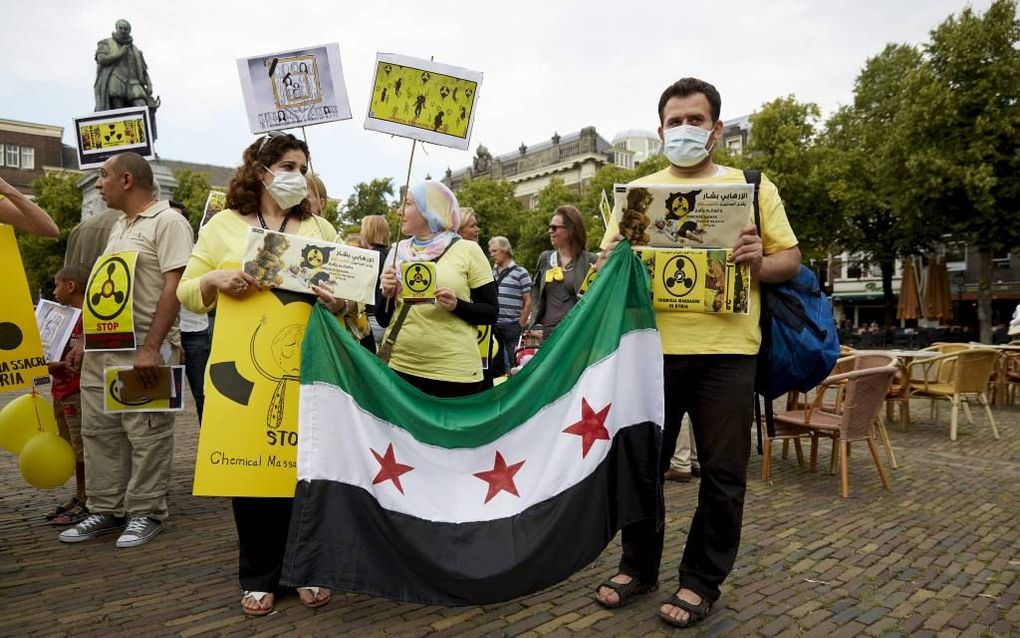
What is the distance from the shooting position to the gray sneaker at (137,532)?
4.08 metres

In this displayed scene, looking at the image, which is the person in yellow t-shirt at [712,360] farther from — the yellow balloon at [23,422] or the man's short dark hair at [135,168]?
the yellow balloon at [23,422]

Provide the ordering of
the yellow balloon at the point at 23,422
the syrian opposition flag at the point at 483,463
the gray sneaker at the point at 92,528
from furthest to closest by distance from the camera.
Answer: the yellow balloon at the point at 23,422 < the gray sneaker at the point at 92,528 < the syrian opposition flag at the point at 483,463

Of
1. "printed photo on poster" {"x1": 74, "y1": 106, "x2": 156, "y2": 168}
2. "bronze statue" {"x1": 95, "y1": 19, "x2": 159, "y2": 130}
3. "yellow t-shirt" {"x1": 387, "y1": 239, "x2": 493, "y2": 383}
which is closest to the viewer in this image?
"yellow t-shirt" {"x1": 387, "y1": 239, "x2": 493, "y2": 383}

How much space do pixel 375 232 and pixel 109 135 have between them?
2389 mm

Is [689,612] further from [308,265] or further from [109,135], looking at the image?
[109,135]

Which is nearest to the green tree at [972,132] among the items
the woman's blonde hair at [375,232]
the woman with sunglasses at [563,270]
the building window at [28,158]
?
the woman with sunglasses at [563,270]

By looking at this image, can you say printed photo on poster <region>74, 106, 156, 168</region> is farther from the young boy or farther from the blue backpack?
the blue backpack

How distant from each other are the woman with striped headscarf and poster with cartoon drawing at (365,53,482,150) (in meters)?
0.34

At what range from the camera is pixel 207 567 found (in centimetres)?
375

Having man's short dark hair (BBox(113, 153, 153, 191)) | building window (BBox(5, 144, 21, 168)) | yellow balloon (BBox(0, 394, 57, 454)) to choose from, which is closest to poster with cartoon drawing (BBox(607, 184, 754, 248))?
man's short dark hair (BBox(113, 153, 153, 191))

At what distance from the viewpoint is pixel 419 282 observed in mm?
3688

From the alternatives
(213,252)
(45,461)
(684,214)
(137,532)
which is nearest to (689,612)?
(684,214)

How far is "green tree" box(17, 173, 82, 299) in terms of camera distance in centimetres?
3381

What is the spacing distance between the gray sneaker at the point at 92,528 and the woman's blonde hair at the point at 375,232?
2873 mm
